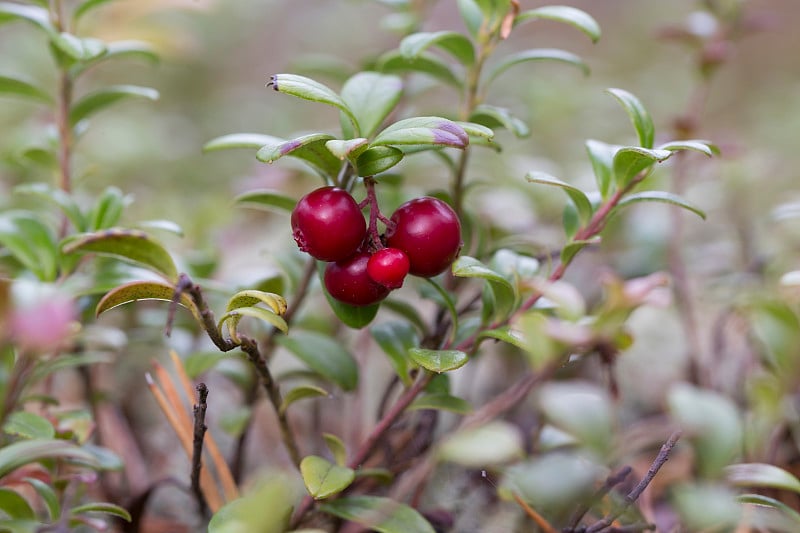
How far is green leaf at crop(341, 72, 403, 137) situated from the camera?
1204 mm

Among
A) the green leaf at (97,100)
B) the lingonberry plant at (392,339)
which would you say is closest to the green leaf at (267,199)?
the lingonberry plant at (392,339)

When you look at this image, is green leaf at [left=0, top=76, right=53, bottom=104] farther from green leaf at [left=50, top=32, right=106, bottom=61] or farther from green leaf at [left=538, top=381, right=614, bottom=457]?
green leaf at [left=538, top=381, right=614, bottom=457]

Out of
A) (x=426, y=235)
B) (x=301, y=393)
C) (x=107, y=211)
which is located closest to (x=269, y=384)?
(x=301, y=393)

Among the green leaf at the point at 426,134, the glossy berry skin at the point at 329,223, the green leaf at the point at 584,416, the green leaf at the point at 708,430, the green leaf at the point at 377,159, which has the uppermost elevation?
the green leaf at the point at 426,134

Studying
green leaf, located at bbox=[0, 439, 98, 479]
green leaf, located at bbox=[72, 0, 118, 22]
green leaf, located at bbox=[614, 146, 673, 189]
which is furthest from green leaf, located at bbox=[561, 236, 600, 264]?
green leaf, located at bbox=[72, 0, 118, 22]

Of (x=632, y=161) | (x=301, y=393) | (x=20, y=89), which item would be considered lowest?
(x=301, y=393)

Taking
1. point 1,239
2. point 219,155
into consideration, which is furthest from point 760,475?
point 219,155

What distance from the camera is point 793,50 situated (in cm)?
536

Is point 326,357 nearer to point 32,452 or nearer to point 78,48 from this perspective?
point 32,452

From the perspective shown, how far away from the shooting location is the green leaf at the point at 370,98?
1204 millimetres

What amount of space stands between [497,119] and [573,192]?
0.24m

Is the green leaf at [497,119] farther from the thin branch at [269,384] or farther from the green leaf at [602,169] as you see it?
the thin branch at [269,384]

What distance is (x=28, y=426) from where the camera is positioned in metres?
1.18

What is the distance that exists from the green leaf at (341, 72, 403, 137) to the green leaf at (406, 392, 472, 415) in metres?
0.48
